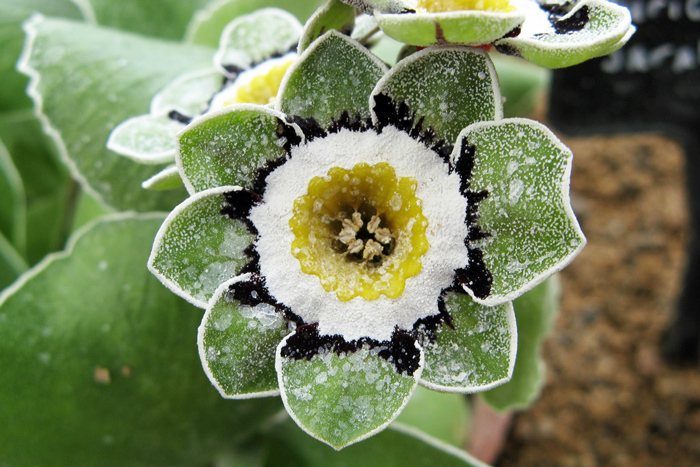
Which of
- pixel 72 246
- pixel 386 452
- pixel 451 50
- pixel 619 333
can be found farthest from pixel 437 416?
pixel 451 50

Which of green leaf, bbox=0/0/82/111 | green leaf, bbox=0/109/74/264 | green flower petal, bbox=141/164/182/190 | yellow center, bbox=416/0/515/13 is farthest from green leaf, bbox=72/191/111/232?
yellow center, bbox=416/0/515/13

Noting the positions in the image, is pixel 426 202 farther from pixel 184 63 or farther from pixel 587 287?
pixel 587 287

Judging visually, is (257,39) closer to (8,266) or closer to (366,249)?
(366,249)

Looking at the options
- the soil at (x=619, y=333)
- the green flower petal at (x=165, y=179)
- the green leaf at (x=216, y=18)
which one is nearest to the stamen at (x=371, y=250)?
the green flower petal at (x=165, y=179)

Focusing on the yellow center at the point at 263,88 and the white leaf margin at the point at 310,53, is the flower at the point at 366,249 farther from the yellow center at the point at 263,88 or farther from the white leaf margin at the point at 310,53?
the yellow center at the point at 263,88

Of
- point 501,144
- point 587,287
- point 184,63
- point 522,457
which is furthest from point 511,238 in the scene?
point 587,287
